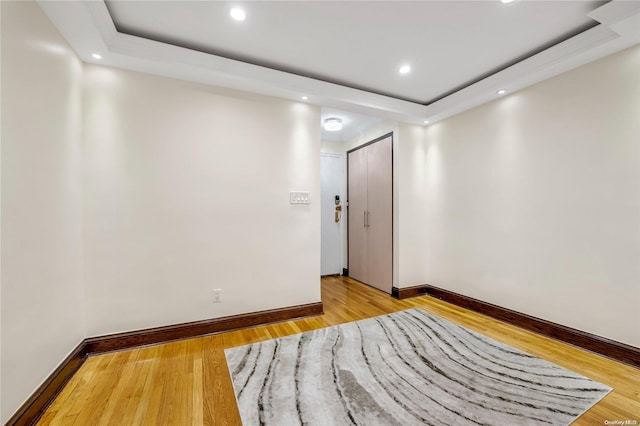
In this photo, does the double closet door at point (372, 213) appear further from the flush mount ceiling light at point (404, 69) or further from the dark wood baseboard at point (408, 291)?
the flush mount ceiling light at point (404, 69)

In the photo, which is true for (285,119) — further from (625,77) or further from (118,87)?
(625,77)

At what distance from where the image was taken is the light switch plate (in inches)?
118

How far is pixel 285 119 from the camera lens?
2957mm

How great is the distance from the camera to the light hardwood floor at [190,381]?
5.07 feet

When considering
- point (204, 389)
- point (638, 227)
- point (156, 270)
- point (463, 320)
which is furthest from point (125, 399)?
point (638, 227)

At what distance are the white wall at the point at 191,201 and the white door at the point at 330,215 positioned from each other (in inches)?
74.2

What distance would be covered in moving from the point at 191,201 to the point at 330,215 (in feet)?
9.70

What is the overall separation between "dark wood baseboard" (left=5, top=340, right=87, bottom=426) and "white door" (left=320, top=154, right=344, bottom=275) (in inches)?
140

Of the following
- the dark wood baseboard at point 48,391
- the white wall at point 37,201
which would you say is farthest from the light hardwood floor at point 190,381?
the white wall at point 37,201

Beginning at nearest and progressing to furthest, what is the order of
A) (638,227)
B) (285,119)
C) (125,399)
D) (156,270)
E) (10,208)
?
(10,208)
(125,399)
(638,227)
(156,270)
(285,119)

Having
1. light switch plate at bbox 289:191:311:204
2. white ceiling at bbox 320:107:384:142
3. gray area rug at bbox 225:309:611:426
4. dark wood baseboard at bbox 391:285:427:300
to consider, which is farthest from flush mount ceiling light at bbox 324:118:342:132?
gray area rug at bbox 225:309:611:426

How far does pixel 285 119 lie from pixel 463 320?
3.09 meters

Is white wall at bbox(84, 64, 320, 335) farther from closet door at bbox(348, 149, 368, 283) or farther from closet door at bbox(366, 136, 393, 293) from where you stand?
closet door at bbox(348, 149, 368, 283)

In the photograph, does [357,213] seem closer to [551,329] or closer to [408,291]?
[408,291]
